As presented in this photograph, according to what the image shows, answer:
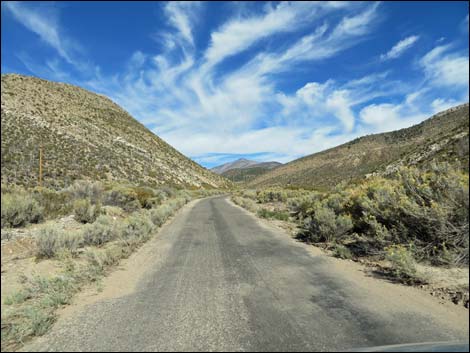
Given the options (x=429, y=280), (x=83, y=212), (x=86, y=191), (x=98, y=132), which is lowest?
(x=429, y=280)

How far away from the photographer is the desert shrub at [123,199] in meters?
17.3

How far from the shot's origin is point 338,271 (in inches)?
251

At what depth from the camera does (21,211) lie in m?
9.88

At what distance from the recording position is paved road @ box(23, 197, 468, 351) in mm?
3500

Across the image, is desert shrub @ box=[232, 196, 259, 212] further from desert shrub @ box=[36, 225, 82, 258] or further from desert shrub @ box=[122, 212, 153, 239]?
desert shrub @ box=[36, 225, 82, 258]

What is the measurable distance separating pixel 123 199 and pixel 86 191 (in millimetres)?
2883

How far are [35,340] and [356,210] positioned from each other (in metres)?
9.38

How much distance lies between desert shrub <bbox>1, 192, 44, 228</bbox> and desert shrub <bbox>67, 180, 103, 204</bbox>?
151 inches

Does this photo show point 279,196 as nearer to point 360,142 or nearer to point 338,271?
point 338,271

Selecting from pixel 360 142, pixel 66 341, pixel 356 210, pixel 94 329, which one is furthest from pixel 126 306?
pixel 360 142

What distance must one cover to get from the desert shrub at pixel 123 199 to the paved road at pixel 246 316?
11704 millimetres

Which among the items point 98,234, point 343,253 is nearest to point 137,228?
point 98,234

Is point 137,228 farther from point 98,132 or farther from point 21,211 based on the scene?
point 98,132

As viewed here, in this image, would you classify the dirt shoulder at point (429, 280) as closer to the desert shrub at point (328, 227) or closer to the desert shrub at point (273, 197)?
the desert shrub at point (328, 227)
